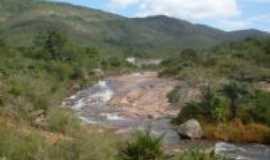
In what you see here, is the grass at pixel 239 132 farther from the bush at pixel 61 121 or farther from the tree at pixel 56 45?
the tree at pixel 56 45

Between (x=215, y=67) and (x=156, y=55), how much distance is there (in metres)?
72.2

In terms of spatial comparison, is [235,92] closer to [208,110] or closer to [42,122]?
[208,110]

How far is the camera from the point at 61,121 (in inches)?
939

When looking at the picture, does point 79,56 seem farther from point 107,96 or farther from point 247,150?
point 247,150

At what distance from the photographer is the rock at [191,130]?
99.4 feet

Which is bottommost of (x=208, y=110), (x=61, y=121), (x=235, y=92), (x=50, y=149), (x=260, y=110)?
(x=208, y=110)

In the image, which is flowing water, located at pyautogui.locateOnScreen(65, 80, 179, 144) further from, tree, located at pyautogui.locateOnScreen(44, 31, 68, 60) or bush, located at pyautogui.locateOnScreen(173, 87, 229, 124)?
tree, located at pyautogui.locateOnScreen(44, 31, 68, 60)

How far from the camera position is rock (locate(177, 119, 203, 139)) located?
3030 centimetres

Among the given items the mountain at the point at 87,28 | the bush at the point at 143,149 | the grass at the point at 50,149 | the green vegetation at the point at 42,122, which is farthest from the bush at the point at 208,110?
the mountain at the point at 87,28

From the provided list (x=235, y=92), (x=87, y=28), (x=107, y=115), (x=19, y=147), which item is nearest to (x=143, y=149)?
(x=19, y=147)

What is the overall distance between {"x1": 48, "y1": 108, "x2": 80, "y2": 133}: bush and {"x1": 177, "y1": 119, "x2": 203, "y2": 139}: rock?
779cm

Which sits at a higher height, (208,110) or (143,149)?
(143,149)

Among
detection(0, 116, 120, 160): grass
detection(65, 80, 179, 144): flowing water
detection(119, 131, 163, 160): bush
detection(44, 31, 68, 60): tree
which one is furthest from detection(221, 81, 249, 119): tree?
detection(44, 31, 68, 60): tree

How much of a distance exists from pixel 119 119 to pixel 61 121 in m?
13.5
